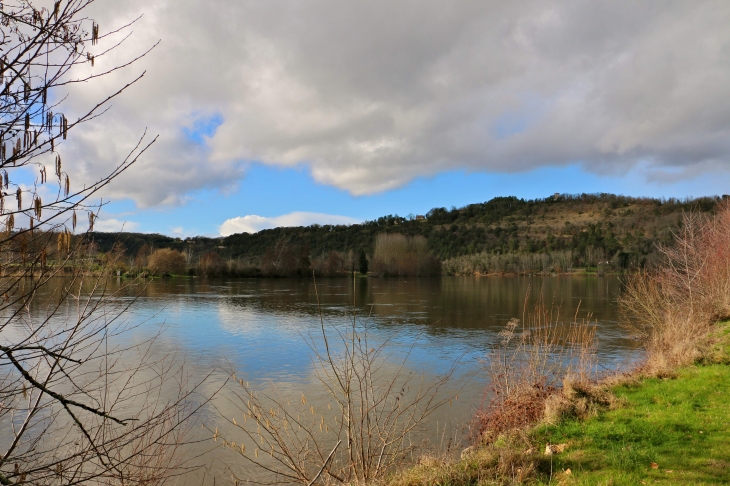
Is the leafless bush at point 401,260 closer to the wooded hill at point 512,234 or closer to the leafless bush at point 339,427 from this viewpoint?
the wooded hill at point 512,234

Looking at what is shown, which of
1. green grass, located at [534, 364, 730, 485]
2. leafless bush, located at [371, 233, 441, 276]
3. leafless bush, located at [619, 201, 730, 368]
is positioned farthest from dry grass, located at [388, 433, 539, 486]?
leafless bush, located at [371, 233, 441, 276]

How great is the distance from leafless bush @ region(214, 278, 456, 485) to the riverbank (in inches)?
23.4

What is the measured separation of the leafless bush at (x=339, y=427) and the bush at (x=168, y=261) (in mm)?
59773

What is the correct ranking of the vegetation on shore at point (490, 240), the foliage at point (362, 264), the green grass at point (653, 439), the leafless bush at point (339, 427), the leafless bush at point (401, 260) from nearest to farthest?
the green grass at point (653, 439)
the leafless bush at point (339, 427)
the vegetation on shore at point (490, 240)
the foliage at point (362, 264)
the leafless bush at point (401, 260)

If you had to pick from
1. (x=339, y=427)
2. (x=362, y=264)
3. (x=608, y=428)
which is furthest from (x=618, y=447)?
(x=362, y=264)

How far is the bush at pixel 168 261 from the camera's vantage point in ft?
221

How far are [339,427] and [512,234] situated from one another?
425 feet

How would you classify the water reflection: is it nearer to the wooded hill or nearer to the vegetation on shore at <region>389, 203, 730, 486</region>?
the vegetation on shore at <region>389, 203, 730, 486</region>

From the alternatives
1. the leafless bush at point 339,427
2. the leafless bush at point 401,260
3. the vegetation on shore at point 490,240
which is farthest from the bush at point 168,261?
the leafless bush at point 339,427

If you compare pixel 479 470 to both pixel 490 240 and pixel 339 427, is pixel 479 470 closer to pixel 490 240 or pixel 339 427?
pixel 339 427

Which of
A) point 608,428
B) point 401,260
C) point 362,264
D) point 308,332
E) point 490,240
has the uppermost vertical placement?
point 490,240

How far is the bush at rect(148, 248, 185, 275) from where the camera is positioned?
6736 cm

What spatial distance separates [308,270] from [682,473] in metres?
75.4

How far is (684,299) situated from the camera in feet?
59.5
